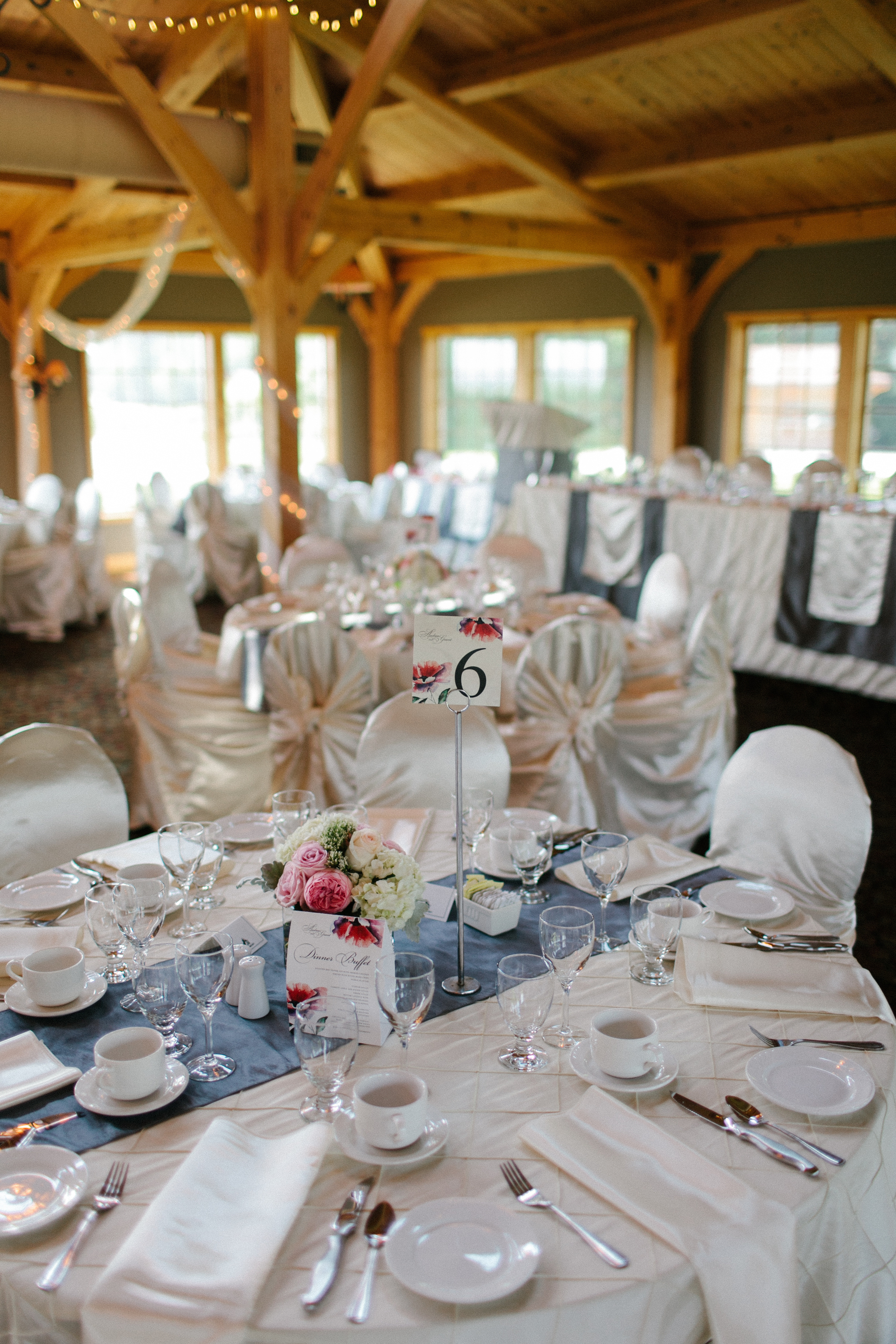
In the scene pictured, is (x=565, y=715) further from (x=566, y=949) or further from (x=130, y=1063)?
(x=130, y=1063)

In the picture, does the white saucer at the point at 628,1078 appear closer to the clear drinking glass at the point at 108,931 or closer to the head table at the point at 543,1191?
the head table at the point at 543,1191

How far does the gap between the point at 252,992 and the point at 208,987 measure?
201 millimetres

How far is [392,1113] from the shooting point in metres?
1.39

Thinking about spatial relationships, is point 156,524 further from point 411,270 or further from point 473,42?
point 411,270

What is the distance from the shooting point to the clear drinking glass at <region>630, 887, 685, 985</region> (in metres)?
1.82

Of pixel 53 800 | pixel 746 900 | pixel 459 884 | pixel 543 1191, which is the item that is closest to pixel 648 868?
pixel 746 900

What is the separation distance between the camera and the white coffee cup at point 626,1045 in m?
1.55

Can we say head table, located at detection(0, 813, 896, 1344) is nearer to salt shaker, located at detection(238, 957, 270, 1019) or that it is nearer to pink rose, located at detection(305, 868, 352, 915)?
salt shaker, located at detection(238, 957, 270, 1019)

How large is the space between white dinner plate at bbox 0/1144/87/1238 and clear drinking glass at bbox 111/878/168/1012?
0.34 metres

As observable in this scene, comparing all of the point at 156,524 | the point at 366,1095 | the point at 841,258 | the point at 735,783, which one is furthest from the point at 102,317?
the point at 366,1095

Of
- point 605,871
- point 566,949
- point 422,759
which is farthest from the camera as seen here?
point 422,759

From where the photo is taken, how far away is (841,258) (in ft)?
30.6

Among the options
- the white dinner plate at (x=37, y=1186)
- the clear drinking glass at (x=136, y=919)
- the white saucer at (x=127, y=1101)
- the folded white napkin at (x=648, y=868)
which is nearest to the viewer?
the white dinner plate at (x=37, y=1186)

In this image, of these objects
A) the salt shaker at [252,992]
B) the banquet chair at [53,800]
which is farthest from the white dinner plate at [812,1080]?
the banquet chair at [53,800]
